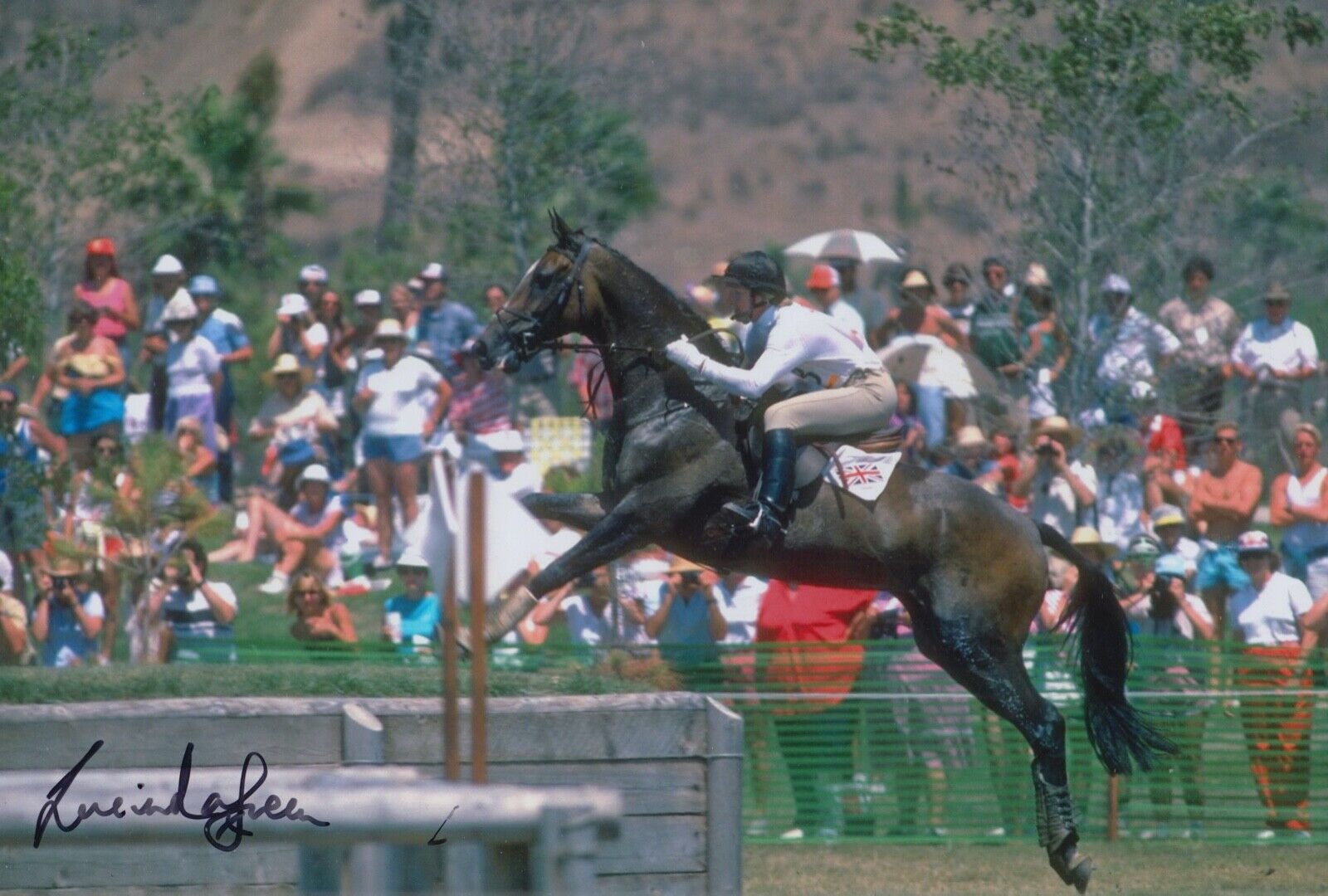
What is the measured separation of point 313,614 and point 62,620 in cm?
165

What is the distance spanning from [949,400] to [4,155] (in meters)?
7.60

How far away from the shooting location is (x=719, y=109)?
→ 57531 millimetres

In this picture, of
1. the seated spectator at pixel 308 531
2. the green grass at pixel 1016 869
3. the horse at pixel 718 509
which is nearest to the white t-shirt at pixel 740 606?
the green grass at pixel 1016 869

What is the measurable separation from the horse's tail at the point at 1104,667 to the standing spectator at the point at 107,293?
29.7 feet

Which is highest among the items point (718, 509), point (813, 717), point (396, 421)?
point (396, 421)

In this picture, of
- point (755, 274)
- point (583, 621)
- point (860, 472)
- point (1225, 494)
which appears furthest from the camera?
point (1225, 494)

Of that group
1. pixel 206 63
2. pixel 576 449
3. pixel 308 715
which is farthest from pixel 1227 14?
pixel 206 63

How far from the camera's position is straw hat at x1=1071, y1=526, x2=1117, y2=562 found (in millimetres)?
11773

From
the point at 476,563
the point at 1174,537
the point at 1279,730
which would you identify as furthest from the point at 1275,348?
the point at 476,563

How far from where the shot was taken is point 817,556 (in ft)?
28.5

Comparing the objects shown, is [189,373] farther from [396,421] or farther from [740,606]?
[740,606]

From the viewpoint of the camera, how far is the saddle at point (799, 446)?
8719mm

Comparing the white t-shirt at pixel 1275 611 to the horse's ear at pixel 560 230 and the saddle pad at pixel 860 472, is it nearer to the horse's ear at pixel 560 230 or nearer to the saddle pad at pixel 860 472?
the saddle pad at pixel 860 472

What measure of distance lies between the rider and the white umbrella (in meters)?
6.50
